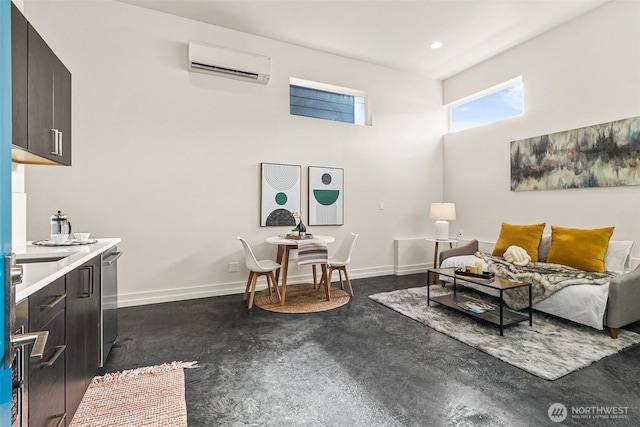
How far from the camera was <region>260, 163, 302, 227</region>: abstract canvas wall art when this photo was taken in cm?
428

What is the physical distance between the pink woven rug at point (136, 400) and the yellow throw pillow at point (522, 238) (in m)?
3.96

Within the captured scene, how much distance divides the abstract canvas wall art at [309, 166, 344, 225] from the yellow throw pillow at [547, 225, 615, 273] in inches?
106

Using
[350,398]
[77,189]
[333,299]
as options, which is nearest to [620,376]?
[350,398]

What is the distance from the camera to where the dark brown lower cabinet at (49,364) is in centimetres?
111

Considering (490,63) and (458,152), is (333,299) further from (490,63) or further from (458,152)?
(490,63)

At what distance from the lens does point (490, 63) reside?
4906 millimetres

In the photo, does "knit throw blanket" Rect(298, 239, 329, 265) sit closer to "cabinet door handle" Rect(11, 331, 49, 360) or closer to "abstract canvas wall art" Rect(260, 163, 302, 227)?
"abstract canvas wall art" Rect(260, 163, 302, 227)

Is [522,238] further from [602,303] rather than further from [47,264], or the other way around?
[47,264]

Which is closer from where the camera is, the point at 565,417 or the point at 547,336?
the point at 565,417

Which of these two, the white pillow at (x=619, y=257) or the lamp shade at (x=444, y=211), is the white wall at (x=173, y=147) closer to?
the lamp shade at (x=444, y=211)

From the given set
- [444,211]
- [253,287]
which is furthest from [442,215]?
[253,287]

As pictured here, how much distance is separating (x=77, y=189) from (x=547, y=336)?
15.6 ft

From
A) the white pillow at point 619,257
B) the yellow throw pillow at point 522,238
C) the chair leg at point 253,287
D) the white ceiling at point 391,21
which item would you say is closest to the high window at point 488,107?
the white ceiling at point 391,21

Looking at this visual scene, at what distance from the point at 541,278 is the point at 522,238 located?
38.9 inches
